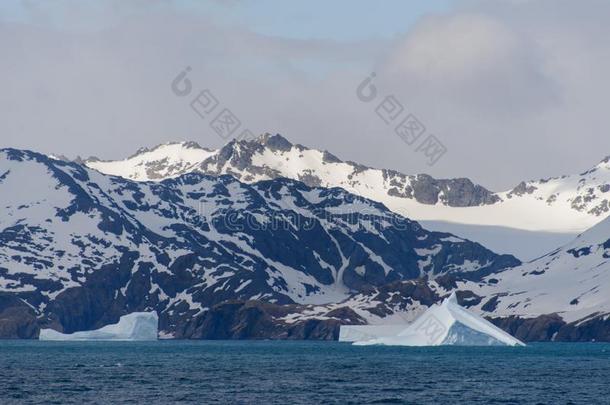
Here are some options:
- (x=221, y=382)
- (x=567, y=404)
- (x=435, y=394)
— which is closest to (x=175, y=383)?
(x=221, y=382)

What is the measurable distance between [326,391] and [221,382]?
2248cm

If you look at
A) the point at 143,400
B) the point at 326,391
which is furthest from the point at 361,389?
the point at 143,400

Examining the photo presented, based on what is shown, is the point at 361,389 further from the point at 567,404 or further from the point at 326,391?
the point at 567,404

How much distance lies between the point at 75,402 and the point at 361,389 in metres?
41.4

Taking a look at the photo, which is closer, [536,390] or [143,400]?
[143,400]

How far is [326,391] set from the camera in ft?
585

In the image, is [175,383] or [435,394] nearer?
[435,394]

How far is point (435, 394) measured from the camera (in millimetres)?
175000

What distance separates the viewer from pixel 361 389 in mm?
182625

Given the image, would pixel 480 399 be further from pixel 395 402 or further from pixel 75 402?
pixel 75 402

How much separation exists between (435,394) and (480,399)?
8615 mm

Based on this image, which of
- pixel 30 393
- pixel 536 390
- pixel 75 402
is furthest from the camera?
pixel 536 390

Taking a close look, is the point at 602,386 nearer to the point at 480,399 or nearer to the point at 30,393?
the point at 480,399

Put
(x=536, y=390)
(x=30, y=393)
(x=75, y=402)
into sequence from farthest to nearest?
(x=536, y=390), (x=30, y=393), (x=75, y=402)
